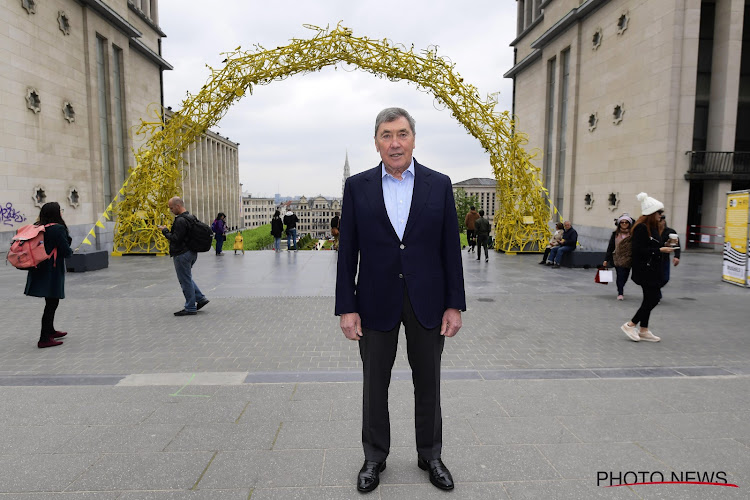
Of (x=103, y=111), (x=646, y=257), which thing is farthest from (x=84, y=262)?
(x=646, y=257)

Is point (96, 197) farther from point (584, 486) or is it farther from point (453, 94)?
point (584, 486)

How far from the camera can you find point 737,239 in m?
10.8

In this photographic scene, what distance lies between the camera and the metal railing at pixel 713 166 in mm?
17797

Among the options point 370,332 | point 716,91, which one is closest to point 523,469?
point 370,332

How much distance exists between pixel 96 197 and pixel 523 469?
21.2 meters

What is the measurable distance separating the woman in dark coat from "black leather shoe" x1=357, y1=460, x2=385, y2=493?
16.6 ft

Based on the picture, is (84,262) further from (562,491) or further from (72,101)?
(562,491)

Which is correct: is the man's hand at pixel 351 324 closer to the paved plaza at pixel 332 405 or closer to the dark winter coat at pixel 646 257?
the paved plaza at pixel 332 405

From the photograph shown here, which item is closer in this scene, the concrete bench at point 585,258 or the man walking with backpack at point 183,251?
the man walking with backpack at point 183,251

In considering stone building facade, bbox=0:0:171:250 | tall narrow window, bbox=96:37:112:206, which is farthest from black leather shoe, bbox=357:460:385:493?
tall narrow window, bbox=96:37:112:206

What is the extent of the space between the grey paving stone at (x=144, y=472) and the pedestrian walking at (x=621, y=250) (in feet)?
23.1

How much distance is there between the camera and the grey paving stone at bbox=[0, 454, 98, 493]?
2875 millimetres

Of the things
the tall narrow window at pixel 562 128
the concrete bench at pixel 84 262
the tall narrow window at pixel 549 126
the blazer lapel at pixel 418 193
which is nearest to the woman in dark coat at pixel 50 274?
the blazer lapel at pixel 418 193

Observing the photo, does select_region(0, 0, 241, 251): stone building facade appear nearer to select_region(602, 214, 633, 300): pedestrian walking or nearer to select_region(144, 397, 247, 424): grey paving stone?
select_region(602, 214, 633, 300): pedestrian walking
